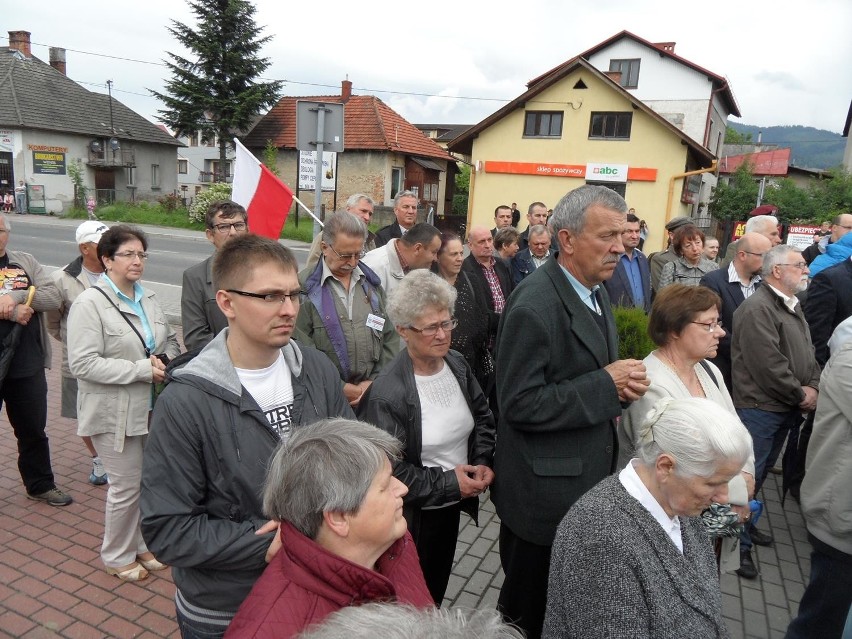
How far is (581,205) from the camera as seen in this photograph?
96.6 inches

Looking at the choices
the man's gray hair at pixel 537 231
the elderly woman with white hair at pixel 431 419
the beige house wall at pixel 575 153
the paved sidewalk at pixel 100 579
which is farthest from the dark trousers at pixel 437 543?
the beige house wall at pixel 575 153

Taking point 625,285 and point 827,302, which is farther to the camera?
point 625,285

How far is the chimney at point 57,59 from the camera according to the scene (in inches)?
1522

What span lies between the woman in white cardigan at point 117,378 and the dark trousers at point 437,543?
176 centimetres

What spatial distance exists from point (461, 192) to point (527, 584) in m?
45.2

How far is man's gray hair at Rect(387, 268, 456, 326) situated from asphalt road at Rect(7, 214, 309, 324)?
7.07 metres

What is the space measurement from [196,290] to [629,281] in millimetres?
3944

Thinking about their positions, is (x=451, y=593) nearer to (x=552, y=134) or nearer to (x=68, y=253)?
(x=68, y=253)

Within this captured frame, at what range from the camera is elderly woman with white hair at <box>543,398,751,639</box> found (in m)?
1.78

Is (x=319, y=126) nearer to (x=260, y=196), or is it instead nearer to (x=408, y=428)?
(x=260, y=196)

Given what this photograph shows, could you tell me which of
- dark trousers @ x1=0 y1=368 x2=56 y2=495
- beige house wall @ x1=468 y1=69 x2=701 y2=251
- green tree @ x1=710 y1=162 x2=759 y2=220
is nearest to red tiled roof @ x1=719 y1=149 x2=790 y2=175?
green tree @ x1=710 y1=162 x2=759 y2=220

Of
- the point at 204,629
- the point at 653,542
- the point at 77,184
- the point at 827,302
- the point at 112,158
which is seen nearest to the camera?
the point at 653,542

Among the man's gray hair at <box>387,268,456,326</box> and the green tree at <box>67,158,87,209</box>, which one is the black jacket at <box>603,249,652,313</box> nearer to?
the man's gray hair at <box>387,268,456,326</box>

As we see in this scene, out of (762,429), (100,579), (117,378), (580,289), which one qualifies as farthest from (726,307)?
(100,579)
